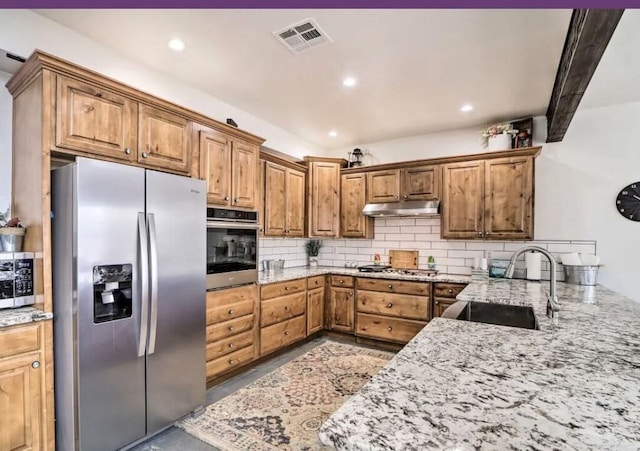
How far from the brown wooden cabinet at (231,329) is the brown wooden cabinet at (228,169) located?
83 cm

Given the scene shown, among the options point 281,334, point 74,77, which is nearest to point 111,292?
point 74,77

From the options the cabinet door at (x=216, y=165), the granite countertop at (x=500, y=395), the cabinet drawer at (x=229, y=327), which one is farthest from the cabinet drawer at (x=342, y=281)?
the granite countertop at (x=500, y=395)

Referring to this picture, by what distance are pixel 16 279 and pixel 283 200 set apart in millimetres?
2604

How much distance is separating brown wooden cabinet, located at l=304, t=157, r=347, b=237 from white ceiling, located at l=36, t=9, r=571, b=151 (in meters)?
0.94

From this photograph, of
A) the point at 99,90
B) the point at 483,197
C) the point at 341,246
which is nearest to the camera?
the point at 99,90

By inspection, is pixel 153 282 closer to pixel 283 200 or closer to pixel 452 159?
pixel 283 200

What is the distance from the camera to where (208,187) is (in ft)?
9.06

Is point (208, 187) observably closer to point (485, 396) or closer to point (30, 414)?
point (30, 414)

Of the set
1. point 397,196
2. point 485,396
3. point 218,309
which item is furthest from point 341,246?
point 485,396

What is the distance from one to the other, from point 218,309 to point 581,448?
2.58m

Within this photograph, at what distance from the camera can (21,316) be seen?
171 cm

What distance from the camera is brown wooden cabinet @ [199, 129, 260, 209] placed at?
9.07 ft

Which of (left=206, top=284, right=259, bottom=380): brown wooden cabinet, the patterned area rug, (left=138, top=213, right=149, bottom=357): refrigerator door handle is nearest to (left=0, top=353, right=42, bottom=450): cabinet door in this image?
(left=138, top=213, right=149, bottom=357): refrigerator door handle

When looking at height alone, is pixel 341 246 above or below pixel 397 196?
below
